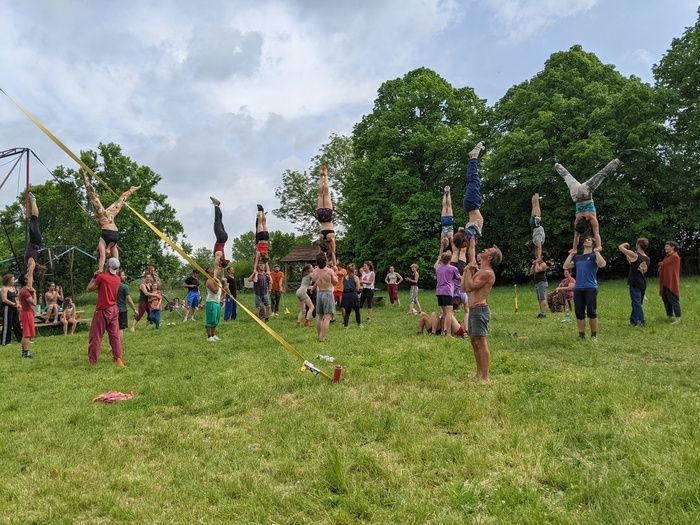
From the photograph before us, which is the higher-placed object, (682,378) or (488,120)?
(488,120)

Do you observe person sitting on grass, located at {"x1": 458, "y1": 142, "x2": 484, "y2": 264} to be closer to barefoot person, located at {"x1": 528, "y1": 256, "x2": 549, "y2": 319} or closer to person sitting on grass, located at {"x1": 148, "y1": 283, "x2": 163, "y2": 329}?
barefoot person, located at {"x1": 528, "y1": 256, "x2": 549, "y2": 319}

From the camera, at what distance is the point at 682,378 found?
6312 millimetres

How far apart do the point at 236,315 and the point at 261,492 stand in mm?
13822

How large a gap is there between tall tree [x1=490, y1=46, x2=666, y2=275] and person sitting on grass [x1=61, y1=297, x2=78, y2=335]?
72.1 ft

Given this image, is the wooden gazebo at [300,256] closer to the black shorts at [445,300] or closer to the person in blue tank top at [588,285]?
the black shorts at [445,300]

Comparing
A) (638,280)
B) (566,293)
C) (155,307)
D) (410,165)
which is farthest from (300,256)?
(638,280)

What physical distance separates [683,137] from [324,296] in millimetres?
24602

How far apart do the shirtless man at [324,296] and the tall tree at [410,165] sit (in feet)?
61.3

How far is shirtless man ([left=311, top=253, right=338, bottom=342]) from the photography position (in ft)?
34.4

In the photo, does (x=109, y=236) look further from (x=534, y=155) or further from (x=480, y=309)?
(x=534, y=155)

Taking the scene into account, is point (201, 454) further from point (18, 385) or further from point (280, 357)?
point (18, 385)

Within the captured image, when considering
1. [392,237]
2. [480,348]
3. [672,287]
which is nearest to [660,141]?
[392,237]

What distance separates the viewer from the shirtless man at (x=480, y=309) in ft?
21.3

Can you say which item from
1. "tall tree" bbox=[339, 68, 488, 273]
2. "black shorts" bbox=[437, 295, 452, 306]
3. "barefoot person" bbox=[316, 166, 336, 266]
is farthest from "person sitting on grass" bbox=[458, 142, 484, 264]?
"tall tree" bbox=[339, 68, 488, 273]
